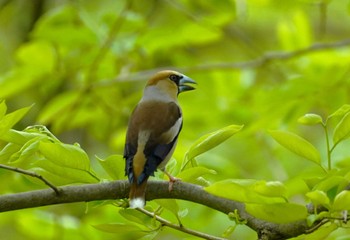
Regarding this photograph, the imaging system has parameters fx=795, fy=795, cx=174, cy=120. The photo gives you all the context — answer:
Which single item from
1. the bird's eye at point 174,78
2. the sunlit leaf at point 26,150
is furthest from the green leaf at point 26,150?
the bird's eye at point 174,78

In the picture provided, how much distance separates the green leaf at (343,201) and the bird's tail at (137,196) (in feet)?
1.76

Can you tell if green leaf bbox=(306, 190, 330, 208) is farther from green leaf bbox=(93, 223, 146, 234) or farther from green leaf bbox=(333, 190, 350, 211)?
green leaf bbox=(93, 223, 146, 234)

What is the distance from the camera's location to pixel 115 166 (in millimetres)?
2168

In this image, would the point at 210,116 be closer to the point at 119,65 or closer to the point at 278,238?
the point at 119,65

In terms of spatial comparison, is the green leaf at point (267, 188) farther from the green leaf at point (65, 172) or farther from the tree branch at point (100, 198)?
the green leaf at point (65, 172)

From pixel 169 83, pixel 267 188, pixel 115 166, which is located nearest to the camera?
pixel 267 188

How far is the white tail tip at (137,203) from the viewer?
2.05 m

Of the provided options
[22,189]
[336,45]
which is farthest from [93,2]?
[22,189]

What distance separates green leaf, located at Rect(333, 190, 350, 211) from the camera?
5.67 feet

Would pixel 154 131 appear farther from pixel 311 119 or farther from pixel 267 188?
pixel 267 188

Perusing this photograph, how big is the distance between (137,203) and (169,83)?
4.84 ft

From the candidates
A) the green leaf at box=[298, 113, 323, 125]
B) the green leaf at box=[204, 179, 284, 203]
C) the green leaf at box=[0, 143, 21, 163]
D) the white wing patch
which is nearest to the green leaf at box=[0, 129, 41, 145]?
the green leaf at box=[0, 143, 21, 163]

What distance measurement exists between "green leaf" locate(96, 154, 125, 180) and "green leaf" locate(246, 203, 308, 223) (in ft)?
1.62

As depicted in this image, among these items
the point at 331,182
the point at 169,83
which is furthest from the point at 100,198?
the point at 169,83
